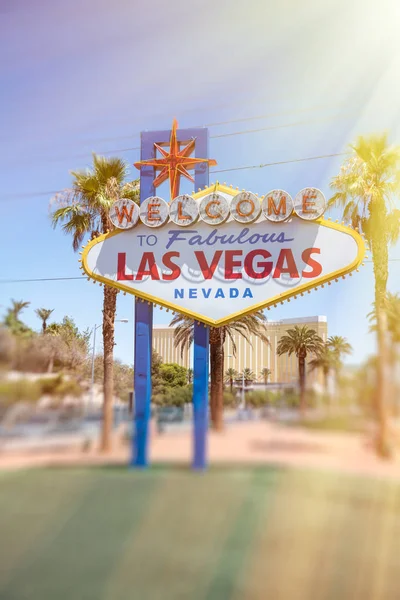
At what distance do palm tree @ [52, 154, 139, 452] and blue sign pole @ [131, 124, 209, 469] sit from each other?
698cm

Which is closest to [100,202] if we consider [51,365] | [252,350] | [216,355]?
[216,355]

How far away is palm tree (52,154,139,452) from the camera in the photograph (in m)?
19.5

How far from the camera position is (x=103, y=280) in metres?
11.2

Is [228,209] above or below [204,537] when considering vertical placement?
above

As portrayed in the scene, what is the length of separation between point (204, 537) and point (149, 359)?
19.0 ft

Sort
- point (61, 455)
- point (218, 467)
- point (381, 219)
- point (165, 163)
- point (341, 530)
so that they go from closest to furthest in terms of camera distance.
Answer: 1. point (341, 530)
2. point (218, 467)
3. point (61, 455)
4. point (165, 163)
5. point (381, 219)

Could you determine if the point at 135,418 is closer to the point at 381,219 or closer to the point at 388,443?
the point at 388,443

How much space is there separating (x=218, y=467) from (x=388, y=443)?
5.19 feet

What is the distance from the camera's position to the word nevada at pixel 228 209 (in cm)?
1066

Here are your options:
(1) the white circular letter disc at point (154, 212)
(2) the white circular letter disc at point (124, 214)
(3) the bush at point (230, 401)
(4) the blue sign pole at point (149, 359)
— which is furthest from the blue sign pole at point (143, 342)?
(3) the bush at point (230, 401)

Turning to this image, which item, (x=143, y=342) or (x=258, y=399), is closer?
(x=258, y=399)

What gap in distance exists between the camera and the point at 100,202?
19750 millimetres

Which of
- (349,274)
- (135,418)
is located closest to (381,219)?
(349,274)

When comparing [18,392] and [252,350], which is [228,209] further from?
[252,350]
